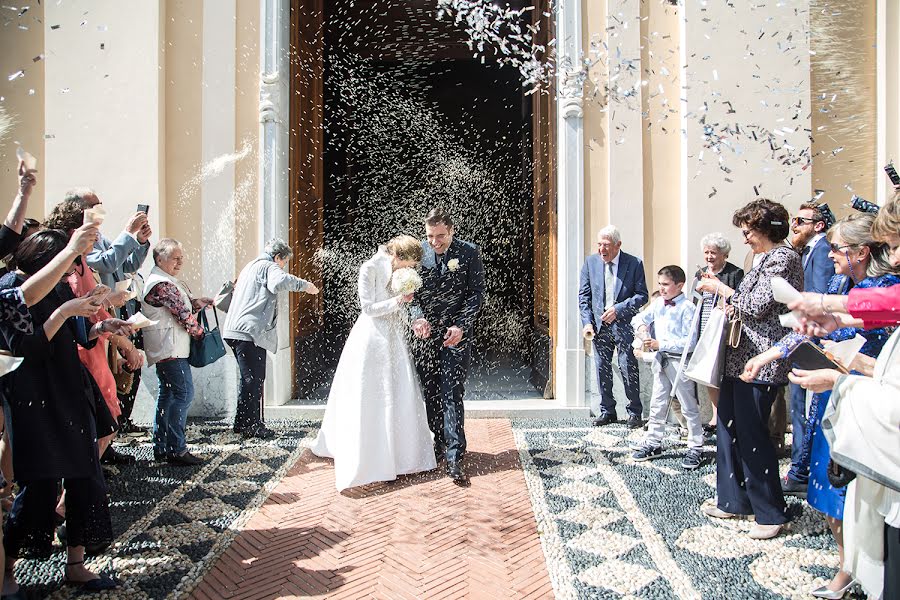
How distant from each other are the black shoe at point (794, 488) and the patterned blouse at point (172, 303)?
447 cm

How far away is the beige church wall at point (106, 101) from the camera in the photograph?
6891 millimetres

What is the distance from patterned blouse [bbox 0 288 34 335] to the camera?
2672 mm

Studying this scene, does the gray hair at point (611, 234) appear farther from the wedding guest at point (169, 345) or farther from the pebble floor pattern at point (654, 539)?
the wedding guest at point (169, 345)

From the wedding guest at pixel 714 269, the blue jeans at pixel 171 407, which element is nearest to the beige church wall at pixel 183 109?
the blue jeans at pixel 171 407

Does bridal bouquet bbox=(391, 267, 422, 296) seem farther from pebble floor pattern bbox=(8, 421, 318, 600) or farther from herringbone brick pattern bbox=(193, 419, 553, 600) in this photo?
pebble floor pattern bbox=(8, 421, 318, 600)

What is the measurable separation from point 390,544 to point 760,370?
7.40 feet

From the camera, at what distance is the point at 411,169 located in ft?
44.1

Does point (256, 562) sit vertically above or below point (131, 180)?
below

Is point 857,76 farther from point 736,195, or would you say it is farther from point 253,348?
point 253,348

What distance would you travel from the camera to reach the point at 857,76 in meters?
6.92

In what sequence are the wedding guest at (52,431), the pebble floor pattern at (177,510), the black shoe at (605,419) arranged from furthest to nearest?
the black shoe at (605,419), the pebble floor pattern at (177,510), the wedding guest at (52,431)

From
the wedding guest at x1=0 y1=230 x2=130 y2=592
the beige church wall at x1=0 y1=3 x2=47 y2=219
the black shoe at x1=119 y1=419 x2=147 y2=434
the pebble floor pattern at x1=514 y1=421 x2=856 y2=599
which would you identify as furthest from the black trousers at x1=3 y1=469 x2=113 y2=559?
the beige church wall at x1=0 y1=3 x2=47 y2=219

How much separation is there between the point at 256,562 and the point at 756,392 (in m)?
2.87

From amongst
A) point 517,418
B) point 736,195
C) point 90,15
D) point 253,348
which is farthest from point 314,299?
point 736,195
